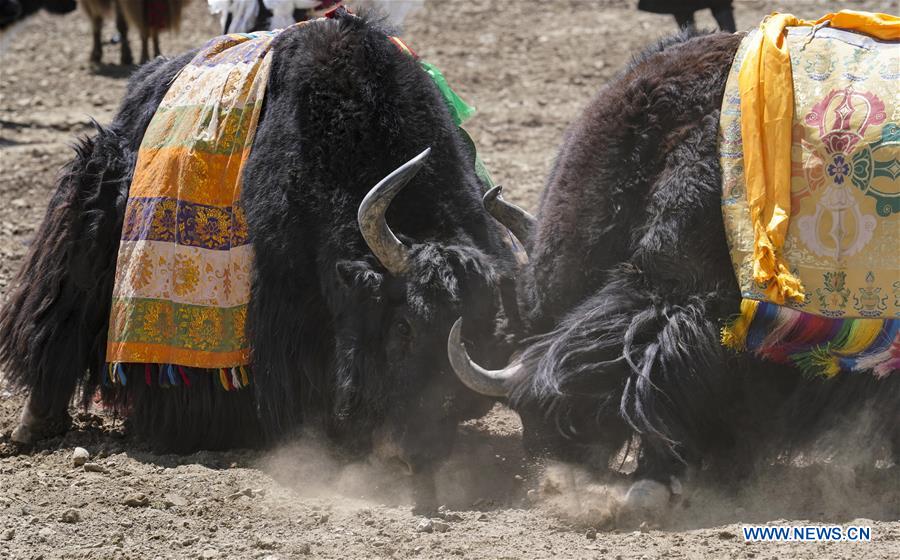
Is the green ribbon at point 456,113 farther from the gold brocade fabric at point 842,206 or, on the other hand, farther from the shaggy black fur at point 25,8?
the shaggy black fur at point 25,8

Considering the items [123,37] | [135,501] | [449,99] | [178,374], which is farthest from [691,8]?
[123,37]

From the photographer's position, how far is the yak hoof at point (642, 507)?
3.42 m

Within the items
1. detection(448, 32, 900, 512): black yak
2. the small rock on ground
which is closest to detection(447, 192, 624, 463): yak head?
detection(448, 32, 900, 512): black yak

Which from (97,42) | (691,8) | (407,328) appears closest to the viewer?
(407,328)

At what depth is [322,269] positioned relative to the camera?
12.7ft

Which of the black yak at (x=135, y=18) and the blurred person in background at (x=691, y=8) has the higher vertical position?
the blurred person in background at (x=691, y=8)

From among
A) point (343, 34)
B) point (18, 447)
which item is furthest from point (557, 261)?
point (18, 447)

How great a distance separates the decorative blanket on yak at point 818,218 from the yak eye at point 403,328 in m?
0.94

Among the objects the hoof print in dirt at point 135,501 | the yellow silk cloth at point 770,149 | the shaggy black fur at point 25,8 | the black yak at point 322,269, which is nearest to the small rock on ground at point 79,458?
the black yak at point 322,269

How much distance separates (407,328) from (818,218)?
4.09 ft

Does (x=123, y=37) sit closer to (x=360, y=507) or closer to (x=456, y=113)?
(x=456, y=113)


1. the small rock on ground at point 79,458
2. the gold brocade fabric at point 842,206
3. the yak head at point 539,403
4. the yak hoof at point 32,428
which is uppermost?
the gold brocade fabric at point 842,206

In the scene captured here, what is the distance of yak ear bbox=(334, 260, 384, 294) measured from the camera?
12.0 ft

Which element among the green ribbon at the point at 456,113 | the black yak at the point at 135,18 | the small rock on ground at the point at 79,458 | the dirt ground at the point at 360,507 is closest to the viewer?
the dirt ground at the point at 360,507
